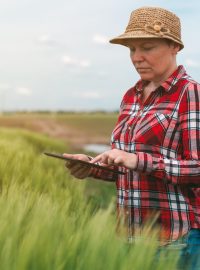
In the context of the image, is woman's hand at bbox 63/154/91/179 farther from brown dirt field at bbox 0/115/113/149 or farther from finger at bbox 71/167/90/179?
brown dirt field at bbox 0/115/113/149

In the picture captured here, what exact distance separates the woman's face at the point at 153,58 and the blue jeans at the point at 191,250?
528mm

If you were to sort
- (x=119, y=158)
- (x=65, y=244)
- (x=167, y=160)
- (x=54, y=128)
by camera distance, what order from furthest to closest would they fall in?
1. (x=54, y=128)
2. (x=167, y=160)
3. (x=119, y=158)
4. (x=65, y=244)

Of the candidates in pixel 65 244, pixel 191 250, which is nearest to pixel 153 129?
pixel 191 250

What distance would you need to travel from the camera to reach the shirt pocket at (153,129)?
2.14 m

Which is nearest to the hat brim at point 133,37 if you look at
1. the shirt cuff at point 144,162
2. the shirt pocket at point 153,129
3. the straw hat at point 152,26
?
→ the straw hat at point 152,26

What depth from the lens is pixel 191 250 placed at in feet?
7.04

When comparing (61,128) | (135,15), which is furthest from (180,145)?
→ (61,128)

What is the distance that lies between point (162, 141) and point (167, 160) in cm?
7

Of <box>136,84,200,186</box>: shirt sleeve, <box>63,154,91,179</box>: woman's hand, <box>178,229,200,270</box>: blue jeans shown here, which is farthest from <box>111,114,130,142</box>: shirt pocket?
<box>178,229,200,270</box>: blue jeans

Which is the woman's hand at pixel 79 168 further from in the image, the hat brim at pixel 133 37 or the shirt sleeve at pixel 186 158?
the hat brim at pixel 133 37

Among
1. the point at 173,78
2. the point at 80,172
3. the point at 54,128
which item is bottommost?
the point at 80,172

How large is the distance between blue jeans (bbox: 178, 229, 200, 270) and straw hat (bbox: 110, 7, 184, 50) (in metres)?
0.64

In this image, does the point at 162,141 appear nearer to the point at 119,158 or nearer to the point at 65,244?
the point at 119,158

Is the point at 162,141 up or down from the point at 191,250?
up
